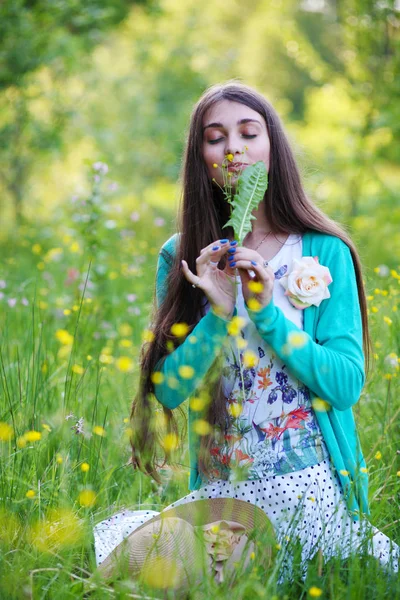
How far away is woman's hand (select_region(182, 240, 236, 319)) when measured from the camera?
1.92m

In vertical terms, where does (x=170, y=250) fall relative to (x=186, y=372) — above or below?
above

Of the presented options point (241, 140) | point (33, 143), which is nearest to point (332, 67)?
point (33, 143)

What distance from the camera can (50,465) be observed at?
231 cm

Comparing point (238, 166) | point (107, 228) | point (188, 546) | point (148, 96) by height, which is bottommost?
point (188, 546)

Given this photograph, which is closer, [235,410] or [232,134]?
[235,410]

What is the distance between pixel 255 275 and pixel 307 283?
240 mm

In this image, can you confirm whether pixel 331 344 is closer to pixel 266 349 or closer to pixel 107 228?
pixel 266 349

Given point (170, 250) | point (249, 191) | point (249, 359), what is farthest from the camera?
point (170, 250)

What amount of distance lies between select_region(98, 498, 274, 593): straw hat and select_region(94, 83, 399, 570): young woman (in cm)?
6

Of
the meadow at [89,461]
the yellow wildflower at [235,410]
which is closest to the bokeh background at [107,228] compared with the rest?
the meadow at [89,461]

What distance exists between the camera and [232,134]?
214 cm

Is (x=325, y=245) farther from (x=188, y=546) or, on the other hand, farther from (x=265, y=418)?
(x=188, y=546)

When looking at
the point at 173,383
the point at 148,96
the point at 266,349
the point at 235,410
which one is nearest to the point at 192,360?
the point at 173,383

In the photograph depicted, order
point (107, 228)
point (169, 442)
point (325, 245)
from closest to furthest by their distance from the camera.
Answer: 1. point (169, 442)
2. point (325, 245)
3. point (107, 228)
